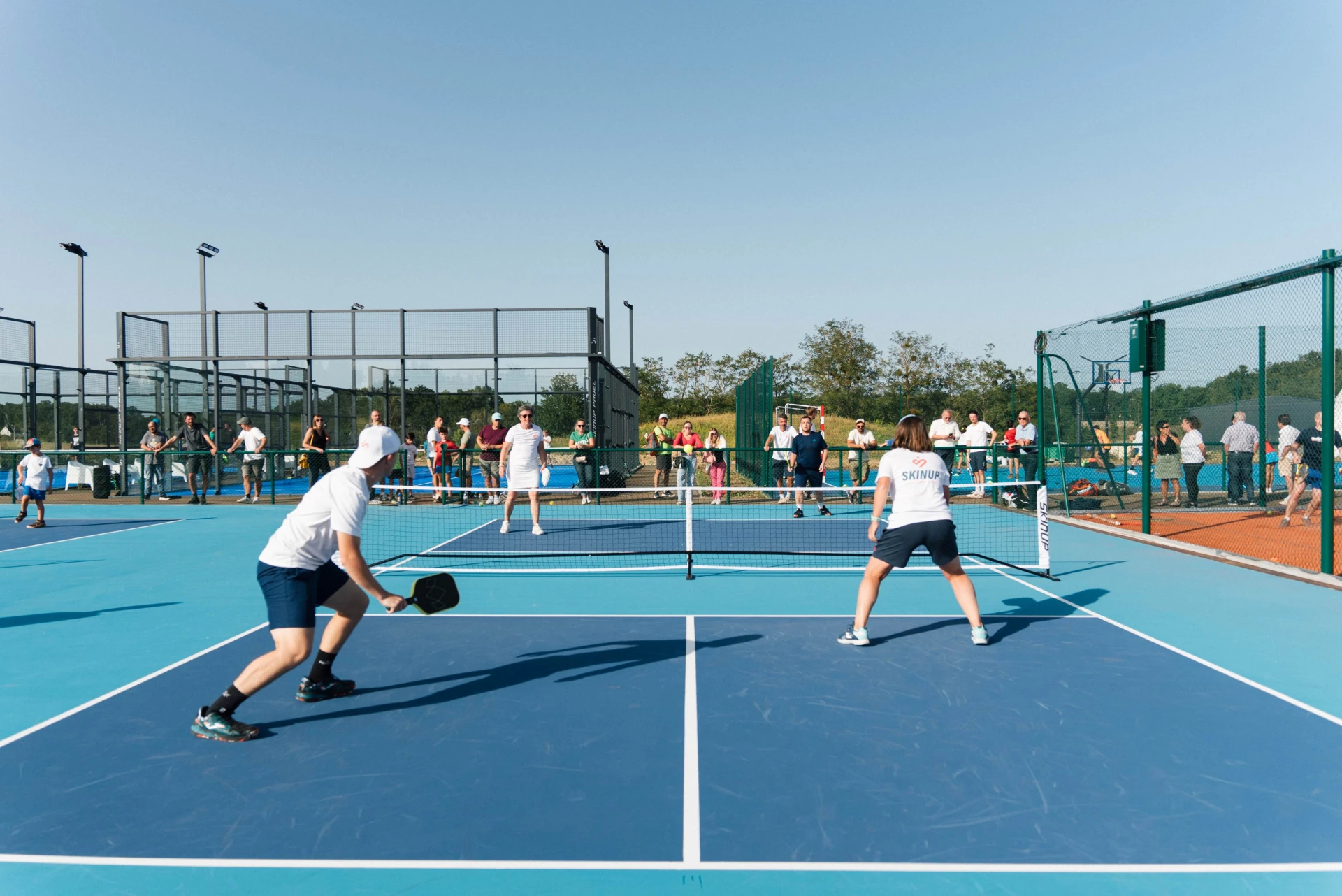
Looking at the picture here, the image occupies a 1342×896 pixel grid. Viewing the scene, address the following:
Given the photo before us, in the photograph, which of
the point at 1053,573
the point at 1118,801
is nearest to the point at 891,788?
the point at 1118,801

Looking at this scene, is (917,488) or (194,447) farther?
(194,447)

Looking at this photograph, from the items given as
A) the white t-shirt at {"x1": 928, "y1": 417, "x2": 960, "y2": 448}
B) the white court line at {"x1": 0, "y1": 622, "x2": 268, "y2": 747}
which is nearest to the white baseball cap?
the white court line at {"x1": 0, "y1": 622, "x2": 268, "y2": 747}

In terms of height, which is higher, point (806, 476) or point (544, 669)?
point (806, 476)

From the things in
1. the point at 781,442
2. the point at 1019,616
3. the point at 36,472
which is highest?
the point at 781,442

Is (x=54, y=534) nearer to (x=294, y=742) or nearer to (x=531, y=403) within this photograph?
(x=531, y=403)

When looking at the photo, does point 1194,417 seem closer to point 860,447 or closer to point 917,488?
point 860,447

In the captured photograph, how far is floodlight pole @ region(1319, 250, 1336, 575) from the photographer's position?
26.4 ft

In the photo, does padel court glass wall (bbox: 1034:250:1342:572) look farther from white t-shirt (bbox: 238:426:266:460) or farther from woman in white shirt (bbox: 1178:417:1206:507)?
white t-shirt (bbox: 238:426:266:460)

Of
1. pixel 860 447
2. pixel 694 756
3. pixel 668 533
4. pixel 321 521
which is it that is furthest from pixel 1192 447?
pixel 321 521

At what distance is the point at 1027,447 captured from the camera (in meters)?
15.7

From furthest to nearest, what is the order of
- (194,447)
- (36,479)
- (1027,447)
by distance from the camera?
1. (194,447)
2. (1027,447)
3. (36,479)

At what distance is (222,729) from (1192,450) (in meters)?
15.7

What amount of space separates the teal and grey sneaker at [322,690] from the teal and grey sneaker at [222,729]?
1.79 ft

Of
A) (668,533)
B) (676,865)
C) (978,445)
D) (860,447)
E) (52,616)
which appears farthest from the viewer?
(978,445)
